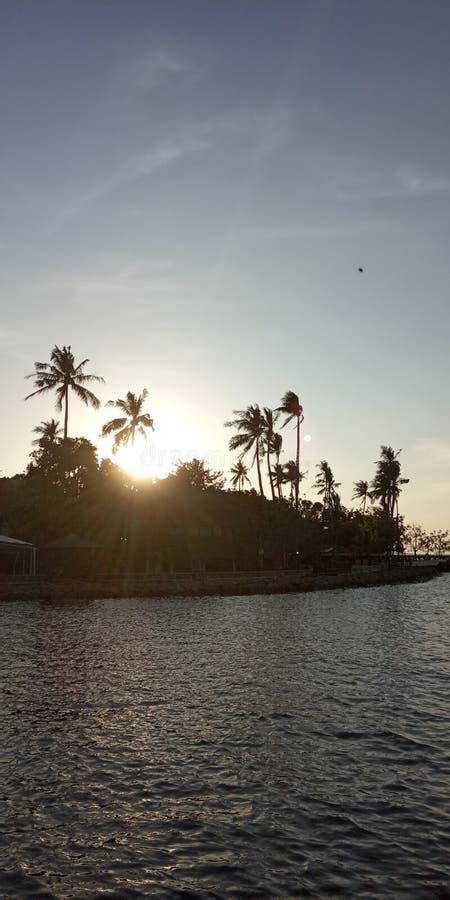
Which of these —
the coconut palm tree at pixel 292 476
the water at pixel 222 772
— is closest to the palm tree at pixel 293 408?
the coconut palm tree at pixel 292 476

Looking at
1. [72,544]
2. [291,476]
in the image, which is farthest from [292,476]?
[72,544]

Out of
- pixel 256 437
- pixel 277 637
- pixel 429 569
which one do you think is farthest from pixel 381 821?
pixel 429 569

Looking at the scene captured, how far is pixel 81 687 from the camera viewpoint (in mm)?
19172

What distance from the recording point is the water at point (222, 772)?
27.8 ft

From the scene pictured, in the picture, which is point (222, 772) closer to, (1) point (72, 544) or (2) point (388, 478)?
(1) point (72, 544)

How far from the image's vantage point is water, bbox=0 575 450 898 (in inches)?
333

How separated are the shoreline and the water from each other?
1940 cm

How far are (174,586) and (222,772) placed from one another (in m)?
39.3

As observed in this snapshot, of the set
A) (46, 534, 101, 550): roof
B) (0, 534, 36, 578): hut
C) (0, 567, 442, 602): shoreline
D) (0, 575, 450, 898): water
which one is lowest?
(0, 575, 450, 898): water

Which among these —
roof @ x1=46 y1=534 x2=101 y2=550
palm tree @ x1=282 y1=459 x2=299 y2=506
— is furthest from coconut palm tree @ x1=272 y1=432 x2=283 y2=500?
roof @ x1=46 y1=534 x2=101 y2=550

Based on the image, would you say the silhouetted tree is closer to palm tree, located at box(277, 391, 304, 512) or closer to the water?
palm tree, located at box(277, 391, 304, 512)

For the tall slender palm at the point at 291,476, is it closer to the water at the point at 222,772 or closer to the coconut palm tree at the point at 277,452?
the coconut palm tree at the point at 277,452

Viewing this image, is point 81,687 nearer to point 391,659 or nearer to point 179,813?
point 179,813

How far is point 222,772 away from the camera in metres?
12.2
